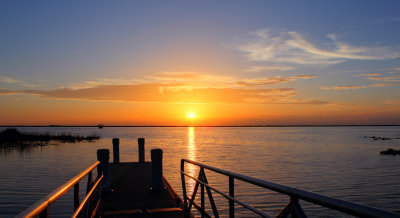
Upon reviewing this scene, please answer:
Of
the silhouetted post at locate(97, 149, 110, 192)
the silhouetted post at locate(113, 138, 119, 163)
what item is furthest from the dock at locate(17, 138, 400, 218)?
the silhouetted post at locate(113, 138, 119, 163)

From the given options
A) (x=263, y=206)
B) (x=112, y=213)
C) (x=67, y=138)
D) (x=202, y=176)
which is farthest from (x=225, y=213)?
(x=67, y=138)

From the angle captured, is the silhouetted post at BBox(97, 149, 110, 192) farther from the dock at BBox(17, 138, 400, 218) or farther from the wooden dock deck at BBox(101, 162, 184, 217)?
the wooden dock deck at BBox(101, 162, 184, 217)

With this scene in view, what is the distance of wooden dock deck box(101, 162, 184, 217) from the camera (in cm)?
770

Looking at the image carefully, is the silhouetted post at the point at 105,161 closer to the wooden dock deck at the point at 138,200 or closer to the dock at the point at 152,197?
the dock at the point at 152,197

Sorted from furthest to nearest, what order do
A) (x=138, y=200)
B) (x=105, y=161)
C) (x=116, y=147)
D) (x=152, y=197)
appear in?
1. (x=116, y=147)
2. (x=105, y=161)
3. (x=152, y=197)
4. (x=138, y=200)

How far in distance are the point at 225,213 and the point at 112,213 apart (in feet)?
26.6

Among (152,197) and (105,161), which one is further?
(105,161)

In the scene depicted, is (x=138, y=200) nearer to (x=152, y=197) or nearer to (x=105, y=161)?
(x=152, y=197)

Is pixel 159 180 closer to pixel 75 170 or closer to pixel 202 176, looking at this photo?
pixel 202 176

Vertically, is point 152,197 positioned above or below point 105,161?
below

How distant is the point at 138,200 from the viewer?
914 centimetres

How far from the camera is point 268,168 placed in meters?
31.1

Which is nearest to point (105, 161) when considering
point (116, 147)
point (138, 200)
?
point (138, 200)

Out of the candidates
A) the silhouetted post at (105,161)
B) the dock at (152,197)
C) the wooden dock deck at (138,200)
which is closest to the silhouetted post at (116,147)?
the dock at (152,197)
